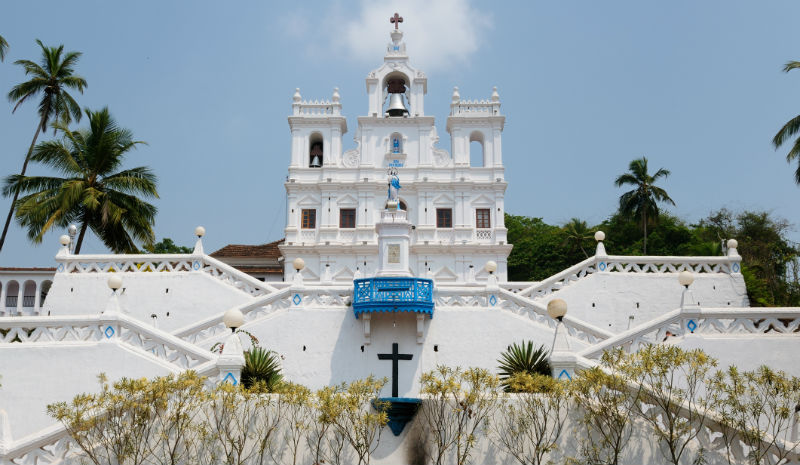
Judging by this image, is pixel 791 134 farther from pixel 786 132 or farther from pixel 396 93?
pixel 396 93

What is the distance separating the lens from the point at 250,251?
45625 millimetres

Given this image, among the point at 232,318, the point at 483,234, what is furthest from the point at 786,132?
the point at 232,318

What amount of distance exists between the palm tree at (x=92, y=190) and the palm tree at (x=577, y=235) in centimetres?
3187

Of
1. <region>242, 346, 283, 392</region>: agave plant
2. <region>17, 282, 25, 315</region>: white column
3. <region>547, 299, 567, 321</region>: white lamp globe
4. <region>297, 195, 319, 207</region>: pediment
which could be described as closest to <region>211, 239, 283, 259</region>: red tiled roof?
<region>297, 195, 319, 207</region>: pediment

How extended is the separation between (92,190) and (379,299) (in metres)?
15.3

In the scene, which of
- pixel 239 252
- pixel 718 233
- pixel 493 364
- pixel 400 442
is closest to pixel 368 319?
pixel 493 364

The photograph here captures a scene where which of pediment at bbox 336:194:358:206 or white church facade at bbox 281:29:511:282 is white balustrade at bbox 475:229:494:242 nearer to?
white church facade at bbox 281:29:511:282

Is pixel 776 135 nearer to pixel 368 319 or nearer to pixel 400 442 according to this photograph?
pixel 368 319

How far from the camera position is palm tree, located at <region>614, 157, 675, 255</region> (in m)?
48.8

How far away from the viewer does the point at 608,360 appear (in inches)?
455

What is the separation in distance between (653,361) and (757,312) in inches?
277

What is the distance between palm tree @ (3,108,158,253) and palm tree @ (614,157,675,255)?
32.0m

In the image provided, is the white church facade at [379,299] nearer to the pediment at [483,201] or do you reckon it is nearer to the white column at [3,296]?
the pediment at [483,201]

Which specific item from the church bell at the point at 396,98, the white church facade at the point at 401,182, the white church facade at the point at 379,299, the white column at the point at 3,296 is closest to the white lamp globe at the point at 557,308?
the white church facade at the point at 379,299
